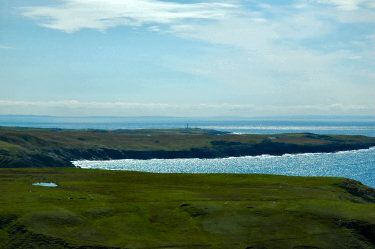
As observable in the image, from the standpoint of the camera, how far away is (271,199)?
231 ft

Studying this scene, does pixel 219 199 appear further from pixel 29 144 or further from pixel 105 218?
pixel 29 144

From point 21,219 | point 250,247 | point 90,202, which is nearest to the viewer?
point 250,247

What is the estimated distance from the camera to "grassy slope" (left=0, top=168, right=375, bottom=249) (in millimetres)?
53781

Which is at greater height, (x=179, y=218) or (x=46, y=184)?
(x=46, y=184)

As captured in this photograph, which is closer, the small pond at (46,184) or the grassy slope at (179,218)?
the grassy slope at (179,218)

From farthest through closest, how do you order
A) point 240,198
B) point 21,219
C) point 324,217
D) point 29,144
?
point 29,144 < point 240,198 < point 324,217 < point 21,219

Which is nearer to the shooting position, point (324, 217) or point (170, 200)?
point (324, 217)

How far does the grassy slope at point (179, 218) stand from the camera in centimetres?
5378

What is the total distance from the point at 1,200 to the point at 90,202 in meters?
12.5

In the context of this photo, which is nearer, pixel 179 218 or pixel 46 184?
pixel 179 218

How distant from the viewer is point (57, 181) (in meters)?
92.3

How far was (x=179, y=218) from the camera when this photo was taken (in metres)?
60.8

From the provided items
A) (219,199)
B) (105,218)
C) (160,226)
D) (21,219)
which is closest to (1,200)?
(21,219)

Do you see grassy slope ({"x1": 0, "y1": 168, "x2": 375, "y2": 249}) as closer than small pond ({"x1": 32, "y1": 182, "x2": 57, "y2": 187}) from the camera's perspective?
Yes
